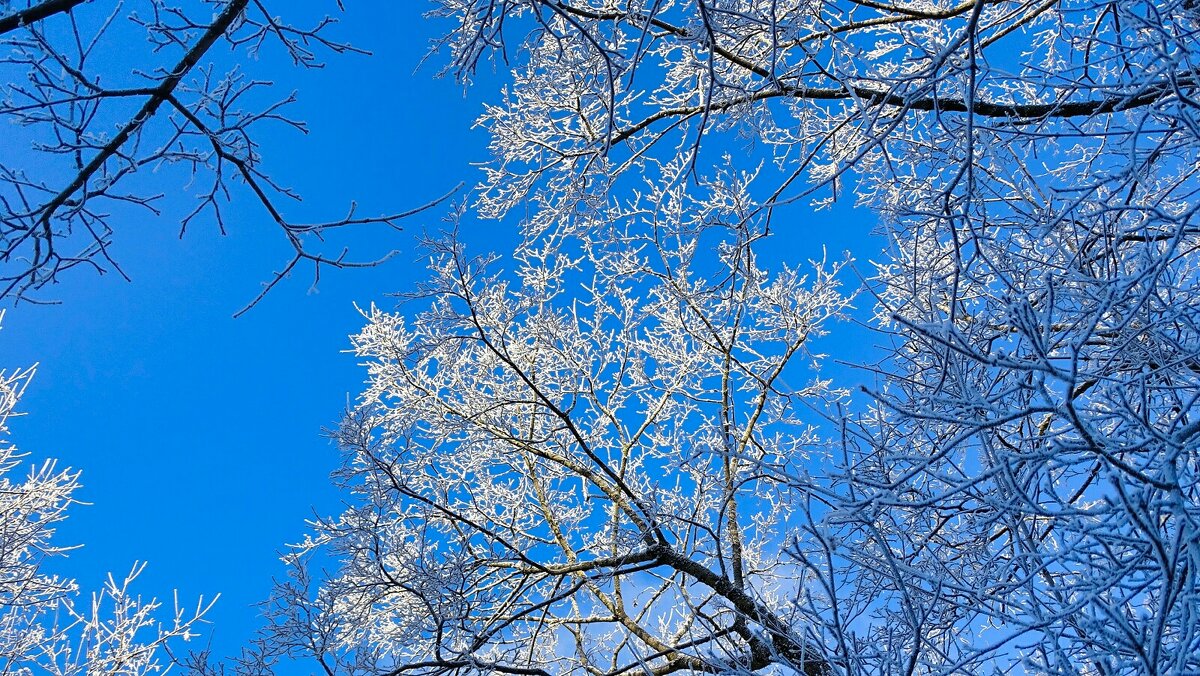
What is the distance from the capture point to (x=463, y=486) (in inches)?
296

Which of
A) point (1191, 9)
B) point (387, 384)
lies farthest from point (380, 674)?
point (1191, 9)

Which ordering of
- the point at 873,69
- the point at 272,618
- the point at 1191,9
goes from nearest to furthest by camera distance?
the point at 1191,9
the point at 272,618
the point at 873,69

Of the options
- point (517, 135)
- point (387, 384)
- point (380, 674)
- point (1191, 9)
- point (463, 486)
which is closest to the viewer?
point (1191, 9)

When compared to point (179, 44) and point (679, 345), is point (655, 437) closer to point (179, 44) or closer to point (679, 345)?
point (679, 345)

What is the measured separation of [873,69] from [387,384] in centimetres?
471

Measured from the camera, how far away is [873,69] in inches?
203

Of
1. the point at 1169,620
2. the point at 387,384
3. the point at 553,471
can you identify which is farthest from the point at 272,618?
the point at 1169,620

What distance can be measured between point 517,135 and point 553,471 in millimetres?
3140

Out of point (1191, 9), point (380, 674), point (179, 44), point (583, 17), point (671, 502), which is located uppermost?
point (583, 17)

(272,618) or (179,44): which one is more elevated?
(179,44)

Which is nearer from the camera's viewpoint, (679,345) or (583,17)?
(583,17)

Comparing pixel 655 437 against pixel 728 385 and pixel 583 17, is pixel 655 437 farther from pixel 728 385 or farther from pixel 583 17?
pixel 583 17

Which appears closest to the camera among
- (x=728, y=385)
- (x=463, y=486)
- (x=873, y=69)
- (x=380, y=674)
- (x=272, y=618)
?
(x=380, y=674)

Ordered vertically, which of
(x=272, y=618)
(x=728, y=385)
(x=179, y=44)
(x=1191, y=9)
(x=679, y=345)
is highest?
(x=679, y=345)
